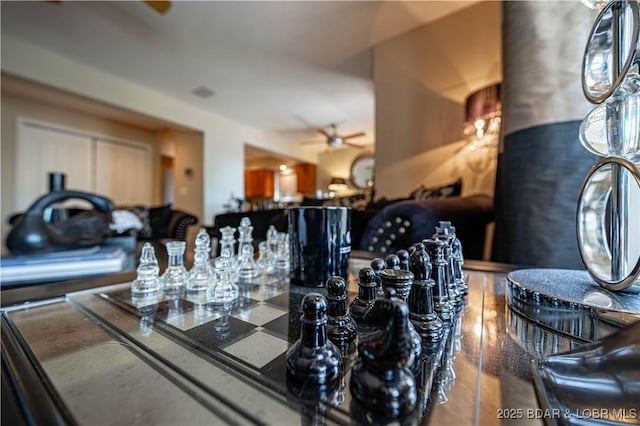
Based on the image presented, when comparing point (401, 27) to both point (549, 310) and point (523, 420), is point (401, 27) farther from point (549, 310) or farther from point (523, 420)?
point (523, 420)

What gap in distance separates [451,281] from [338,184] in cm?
518

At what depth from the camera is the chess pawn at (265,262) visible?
0.61m

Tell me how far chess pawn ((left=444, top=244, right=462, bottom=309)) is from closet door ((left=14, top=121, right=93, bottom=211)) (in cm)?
508

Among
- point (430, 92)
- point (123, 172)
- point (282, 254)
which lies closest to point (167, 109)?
point (123, 172)

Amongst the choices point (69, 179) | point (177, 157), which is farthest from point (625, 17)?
point (69, 179)

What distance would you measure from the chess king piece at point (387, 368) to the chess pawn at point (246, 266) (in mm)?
402

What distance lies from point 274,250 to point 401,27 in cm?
247

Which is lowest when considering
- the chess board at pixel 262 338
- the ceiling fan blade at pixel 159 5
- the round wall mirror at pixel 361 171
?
the chess board at pixel 262 338

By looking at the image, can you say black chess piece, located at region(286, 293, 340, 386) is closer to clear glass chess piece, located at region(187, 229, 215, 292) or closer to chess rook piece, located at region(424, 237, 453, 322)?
chess rook piece, located at region(424, 237, 453, 322)

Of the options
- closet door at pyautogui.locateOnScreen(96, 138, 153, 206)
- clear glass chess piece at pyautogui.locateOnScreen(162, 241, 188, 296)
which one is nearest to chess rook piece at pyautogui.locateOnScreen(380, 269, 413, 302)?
clear glass chess piece at pyautogui.locateOnScreen(162, 241, 188, 296)

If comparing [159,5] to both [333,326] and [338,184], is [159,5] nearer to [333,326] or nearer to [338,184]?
[333,326]

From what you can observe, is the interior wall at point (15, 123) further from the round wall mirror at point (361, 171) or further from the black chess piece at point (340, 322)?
the black chess piece at point (340, 322)

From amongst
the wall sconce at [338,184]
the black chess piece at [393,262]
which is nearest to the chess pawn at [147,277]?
the black chess piece at [393,262]

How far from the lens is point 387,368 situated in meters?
0.18
